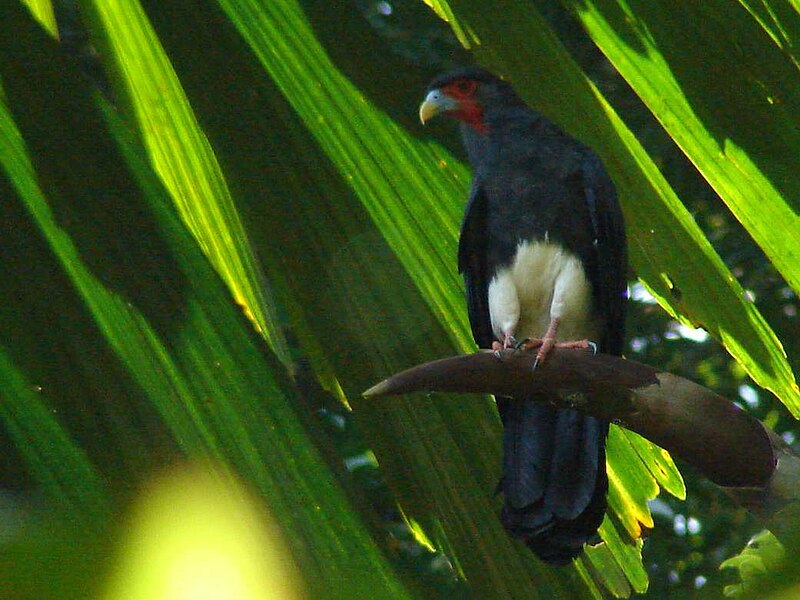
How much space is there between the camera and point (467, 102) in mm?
2414

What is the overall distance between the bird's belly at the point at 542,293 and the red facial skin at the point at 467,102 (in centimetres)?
37

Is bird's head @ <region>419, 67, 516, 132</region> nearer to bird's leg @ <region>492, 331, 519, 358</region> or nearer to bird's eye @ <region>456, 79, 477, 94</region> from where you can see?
bird's eye @ <region>456, 79, 477, 94</region>

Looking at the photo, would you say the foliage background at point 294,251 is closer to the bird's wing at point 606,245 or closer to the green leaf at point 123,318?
the green leaf at point 123,318

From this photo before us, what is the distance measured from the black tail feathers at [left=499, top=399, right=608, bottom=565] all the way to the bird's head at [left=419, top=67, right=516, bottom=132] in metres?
0.77

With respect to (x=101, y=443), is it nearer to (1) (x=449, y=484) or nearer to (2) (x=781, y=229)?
(1) (x=449, y=484)

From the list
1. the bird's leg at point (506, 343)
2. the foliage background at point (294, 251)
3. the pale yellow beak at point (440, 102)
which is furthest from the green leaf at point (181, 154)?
the pale yellow beak at point (440, 102)

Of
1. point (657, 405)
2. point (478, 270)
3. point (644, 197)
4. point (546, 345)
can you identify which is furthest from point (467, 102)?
point (657, 405)

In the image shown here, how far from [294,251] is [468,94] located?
4.10 feet

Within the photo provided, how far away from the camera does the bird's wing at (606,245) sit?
6.85 feet

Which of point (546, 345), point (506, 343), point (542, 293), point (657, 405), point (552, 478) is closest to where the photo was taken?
point (657, 405)

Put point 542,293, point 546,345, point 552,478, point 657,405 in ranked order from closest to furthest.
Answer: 1. point 657,405
2. point 546,345
3. point 552,478
4. point 542,293

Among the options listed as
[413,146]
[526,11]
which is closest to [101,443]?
[413,146]

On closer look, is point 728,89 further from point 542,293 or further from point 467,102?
point 467,102

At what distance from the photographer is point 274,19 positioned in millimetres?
1291
